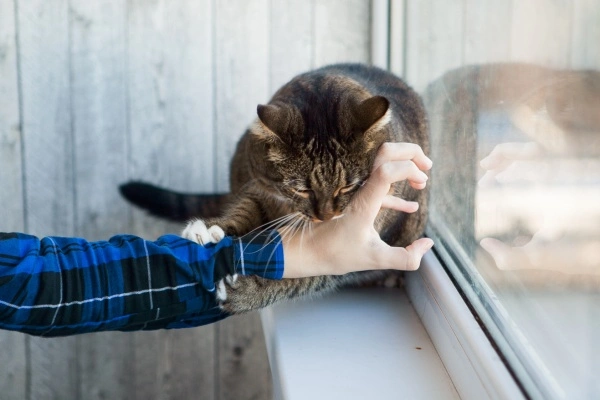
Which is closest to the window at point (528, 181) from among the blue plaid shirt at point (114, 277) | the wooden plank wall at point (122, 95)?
the blue plaid shirt at point (114, 277)

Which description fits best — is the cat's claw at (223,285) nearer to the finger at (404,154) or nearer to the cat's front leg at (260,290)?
the cat's front leg at (260,290)

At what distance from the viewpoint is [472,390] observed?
92 centimetres

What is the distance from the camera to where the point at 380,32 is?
1.74m

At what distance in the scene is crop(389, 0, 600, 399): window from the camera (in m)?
0.68

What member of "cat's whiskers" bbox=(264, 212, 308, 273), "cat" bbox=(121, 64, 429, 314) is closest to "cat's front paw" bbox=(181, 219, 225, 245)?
"cat" bbox=(121, 64, 429, 314)

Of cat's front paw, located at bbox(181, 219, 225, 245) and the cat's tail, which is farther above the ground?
cat's front paw, located at bbox(181, 219, 225, 245)

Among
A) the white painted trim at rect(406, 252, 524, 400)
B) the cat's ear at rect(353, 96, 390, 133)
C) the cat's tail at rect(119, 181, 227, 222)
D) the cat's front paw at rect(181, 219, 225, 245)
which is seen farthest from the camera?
the cat's tail at rect(119, 181, 227, 222)

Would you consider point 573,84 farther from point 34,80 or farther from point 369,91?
point 34,80

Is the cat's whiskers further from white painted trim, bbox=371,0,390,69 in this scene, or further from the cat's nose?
white painted trim, bbox=371,0,390,69

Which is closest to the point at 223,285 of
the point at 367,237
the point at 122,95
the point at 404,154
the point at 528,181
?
the point at 367,237

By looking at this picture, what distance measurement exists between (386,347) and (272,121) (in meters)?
0.41

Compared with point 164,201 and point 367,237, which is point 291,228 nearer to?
point 367,237

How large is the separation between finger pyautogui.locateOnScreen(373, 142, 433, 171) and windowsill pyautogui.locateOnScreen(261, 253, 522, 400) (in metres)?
0.22

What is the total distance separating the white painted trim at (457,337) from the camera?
0.84 metres
